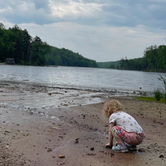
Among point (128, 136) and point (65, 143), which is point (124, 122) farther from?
point (65, 143)

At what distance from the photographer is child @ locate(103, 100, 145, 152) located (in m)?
4.47

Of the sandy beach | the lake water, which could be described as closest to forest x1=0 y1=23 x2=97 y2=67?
the lake water

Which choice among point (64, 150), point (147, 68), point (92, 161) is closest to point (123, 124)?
point (92, 161)

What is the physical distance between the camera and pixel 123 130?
4504 millimetres

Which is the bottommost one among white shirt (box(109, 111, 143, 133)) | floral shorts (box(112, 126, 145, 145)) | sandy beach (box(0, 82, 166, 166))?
sandy beach (box(0, 82, 166, 166))

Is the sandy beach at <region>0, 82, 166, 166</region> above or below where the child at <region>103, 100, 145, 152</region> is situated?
below

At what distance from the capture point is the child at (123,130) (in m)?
4.47

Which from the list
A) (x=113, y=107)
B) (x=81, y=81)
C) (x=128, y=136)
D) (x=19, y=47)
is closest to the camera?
(x=128, y=136)

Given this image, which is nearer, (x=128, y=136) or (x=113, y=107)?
(x=128, y=136)

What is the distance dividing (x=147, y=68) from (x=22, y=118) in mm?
187221

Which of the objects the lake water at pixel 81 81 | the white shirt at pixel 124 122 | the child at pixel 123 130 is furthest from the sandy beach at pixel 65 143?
the lake water at pixel 81 81

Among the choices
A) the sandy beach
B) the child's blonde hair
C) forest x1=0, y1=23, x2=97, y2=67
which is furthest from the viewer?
forest x1=0, y1=23, x2=97, y2=67

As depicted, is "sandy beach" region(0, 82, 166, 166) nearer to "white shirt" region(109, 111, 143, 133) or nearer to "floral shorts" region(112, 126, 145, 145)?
"floral shorts" region(112, 126, 145, 145)

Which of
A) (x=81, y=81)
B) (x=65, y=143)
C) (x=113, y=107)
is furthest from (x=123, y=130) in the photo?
(x=81, y=81)
